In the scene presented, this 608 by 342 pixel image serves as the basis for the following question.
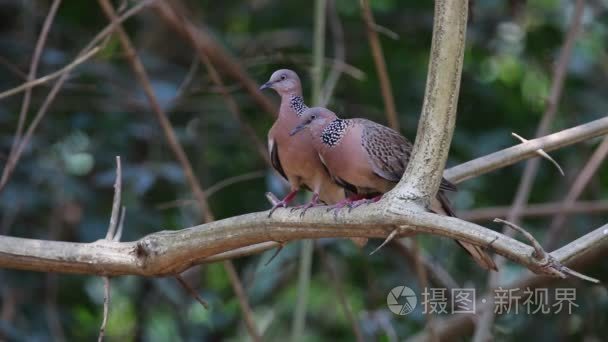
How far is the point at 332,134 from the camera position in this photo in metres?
3.56

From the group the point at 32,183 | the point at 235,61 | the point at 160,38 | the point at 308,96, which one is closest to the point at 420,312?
the point at 308,96

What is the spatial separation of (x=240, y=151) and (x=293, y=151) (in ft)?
9.15

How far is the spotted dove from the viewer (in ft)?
12.1

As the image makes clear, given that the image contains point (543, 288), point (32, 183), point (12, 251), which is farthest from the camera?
point (32, 183)

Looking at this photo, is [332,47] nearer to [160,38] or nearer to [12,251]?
[160,38]

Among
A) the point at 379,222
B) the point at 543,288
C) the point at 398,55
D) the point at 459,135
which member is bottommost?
the point at 379,222

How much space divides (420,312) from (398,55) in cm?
176

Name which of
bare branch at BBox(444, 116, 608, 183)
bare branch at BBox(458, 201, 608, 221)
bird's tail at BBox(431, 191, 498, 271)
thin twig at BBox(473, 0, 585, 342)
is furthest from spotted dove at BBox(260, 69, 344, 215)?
bare branch at BBox(458, 201, 608, 221)

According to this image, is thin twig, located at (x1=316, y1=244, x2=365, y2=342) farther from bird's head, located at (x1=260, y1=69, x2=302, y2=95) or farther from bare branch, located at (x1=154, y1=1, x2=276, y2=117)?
bird's head, located at (x1=260, y1=69, x2=302, y2=95)

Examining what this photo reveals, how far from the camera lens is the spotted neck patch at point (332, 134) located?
11.7 feet

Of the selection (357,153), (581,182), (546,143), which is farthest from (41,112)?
(581,182)

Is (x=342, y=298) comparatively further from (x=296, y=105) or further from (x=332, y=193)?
(x=296, y=105)

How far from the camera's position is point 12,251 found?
3.33 m

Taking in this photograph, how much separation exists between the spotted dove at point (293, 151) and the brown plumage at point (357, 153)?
5 cm
